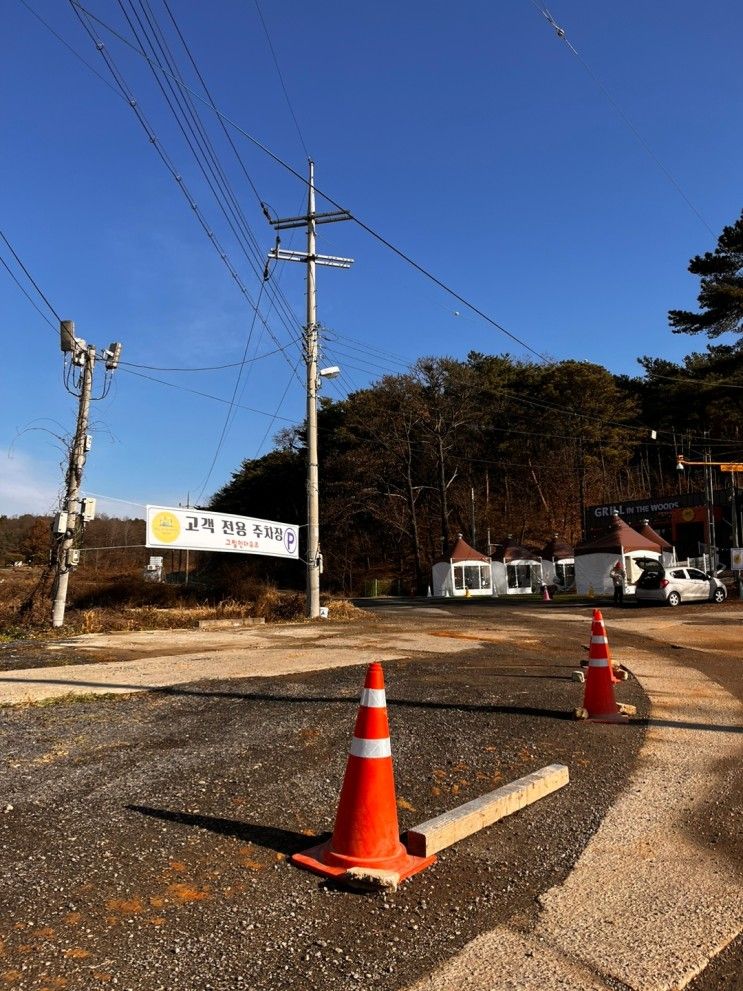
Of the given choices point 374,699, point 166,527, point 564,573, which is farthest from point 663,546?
point 374,699

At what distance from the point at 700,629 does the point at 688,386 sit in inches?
1258

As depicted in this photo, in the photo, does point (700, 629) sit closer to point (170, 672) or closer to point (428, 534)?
point (170, 672)

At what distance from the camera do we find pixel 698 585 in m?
28.3

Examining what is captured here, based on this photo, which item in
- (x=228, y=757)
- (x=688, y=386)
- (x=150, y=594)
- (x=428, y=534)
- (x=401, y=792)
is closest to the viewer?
(x=401, y=792)

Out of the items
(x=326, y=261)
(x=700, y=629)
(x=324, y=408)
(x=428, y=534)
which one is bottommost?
(x=700, y=629)

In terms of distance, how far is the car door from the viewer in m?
28.1

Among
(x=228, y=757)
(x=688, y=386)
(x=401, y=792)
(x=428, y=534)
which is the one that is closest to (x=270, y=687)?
(x=228, y=757)

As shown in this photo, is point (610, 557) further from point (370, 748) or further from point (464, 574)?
point (370, 748)

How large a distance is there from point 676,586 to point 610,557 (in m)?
11.4

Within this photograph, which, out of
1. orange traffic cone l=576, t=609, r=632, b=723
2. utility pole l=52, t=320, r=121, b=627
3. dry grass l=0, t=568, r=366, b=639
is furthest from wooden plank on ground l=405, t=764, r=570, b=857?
utility pole l=52, t=320, r=121, b=627

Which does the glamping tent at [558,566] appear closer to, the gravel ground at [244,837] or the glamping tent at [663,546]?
the glamping tent at [663,546]

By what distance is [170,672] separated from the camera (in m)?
8.98

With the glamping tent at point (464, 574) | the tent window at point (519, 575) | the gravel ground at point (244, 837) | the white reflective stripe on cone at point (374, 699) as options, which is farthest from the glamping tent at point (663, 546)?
the white reflective stripe on cone at point (374, 699)

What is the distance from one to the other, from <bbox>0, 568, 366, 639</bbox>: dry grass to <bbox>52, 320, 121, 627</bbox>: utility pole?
2.67ft
